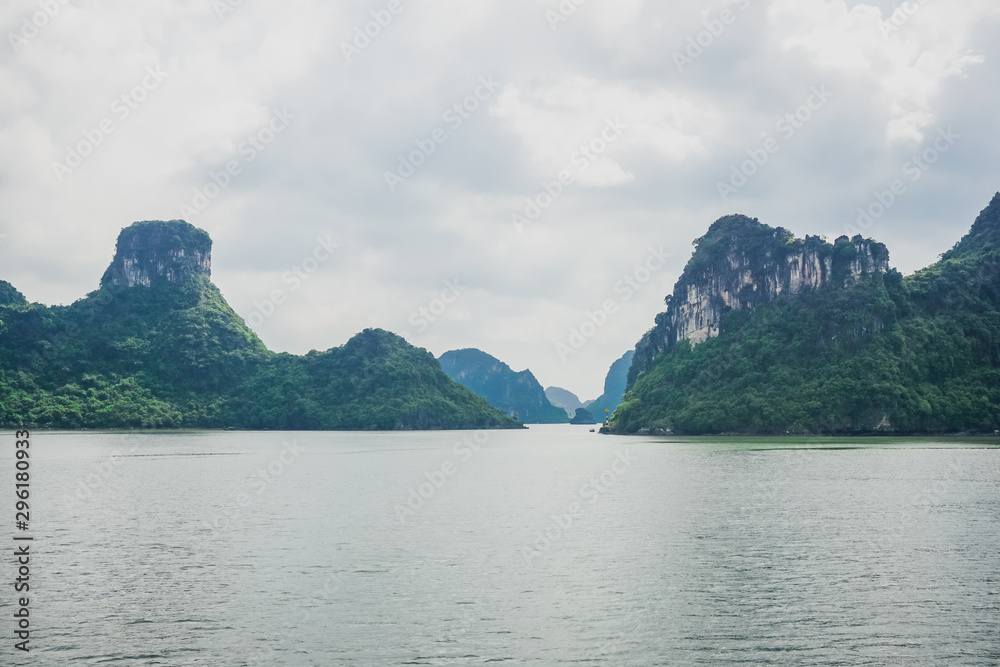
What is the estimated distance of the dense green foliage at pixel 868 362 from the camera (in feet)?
494

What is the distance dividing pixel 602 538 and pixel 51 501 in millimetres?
38505

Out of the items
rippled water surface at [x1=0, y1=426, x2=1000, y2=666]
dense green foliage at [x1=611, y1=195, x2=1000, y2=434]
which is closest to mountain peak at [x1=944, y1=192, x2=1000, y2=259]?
dense green foliage at [x1=611, y1=195, x2=1000, y2=434]

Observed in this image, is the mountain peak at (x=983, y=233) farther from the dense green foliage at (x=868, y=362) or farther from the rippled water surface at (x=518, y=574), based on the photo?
the rippled water surface at (x=518, y=574)

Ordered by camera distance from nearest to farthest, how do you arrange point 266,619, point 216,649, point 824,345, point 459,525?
point 216,649
point 266,619
point 459,525
point 824,345

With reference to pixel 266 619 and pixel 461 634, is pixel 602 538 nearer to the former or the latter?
pixel 461 634

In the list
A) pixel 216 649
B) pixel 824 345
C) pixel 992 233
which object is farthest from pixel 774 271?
pixel 216 649

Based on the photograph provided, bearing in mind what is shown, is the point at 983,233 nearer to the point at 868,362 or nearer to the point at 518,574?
the point at 868,362

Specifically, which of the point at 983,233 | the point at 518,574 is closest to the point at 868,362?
the point at 983,233

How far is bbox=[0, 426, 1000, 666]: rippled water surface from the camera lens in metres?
21.0

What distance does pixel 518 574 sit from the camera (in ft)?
96.5

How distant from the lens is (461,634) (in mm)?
22031

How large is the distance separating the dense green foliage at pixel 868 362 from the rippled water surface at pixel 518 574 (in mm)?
100716

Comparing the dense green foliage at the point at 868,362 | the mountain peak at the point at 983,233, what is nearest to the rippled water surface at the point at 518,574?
the dense green foliage at the point at 868,362

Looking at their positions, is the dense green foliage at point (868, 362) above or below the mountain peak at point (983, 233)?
below
